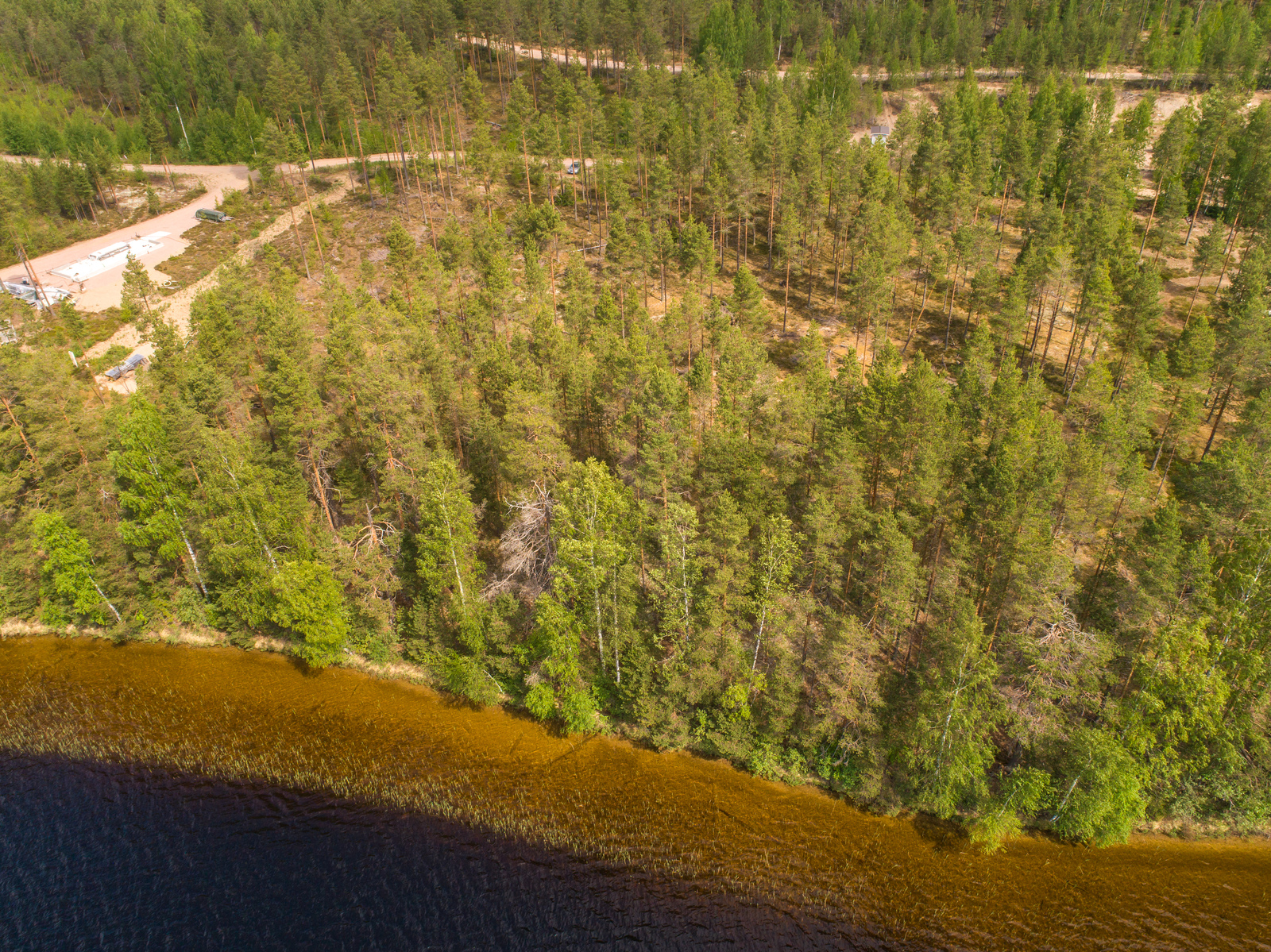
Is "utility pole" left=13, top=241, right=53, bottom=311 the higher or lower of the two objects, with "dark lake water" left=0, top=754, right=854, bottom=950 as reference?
higher

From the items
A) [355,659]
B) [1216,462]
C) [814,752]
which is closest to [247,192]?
[355,659]

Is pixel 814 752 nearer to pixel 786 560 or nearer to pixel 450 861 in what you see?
pixel 786 560

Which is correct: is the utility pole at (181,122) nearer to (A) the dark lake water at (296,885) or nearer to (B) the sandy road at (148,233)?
(B) the sandy road at (148,233)

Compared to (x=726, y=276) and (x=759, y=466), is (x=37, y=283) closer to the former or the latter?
(x=726, y=276)

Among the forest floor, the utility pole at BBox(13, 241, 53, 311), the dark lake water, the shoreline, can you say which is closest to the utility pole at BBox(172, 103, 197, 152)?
the forest floor

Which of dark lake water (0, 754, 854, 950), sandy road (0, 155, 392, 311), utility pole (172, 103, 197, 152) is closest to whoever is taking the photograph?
dark lake water (0, 754, 854, 950)

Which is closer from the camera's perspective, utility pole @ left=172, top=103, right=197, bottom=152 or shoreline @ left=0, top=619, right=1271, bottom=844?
shoreline @ left=0, top=619, right=1271, bottom=844

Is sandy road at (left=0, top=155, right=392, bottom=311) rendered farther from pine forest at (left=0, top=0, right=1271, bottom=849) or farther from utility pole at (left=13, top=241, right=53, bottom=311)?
pine forest at (left=0, top=0, right=1271, bottom=849)
